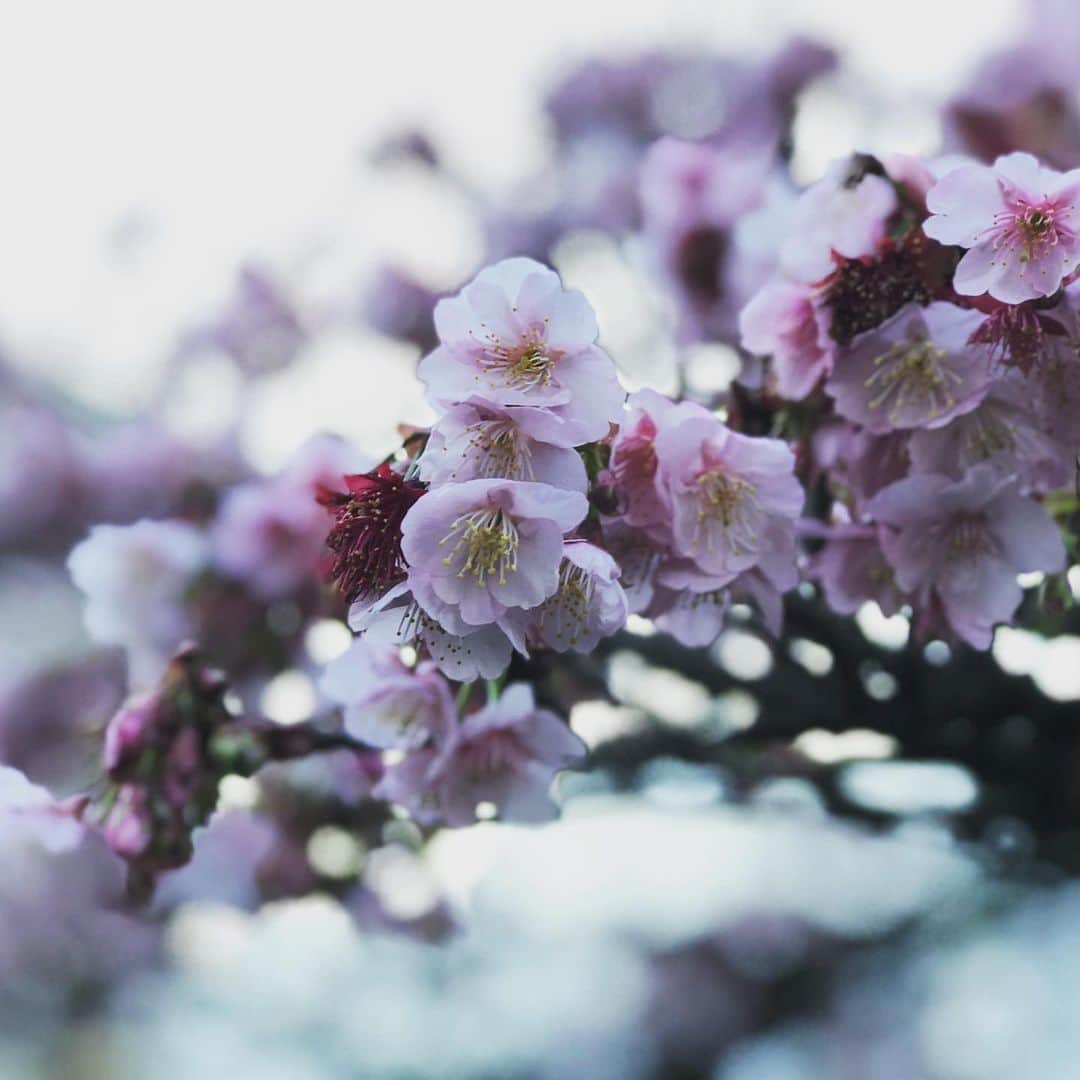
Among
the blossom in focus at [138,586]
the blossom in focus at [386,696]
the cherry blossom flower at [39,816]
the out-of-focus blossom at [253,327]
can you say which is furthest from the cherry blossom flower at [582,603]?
the out-of-focus blossom at [253,327]

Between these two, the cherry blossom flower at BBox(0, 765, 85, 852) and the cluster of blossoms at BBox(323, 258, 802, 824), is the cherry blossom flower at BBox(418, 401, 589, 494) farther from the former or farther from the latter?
the cherry blossom flower at BBox(0, 765, 85, 852)

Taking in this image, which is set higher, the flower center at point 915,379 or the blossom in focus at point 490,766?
the flower center at point 915,379

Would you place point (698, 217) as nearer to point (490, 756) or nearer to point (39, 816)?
point (490, 756)

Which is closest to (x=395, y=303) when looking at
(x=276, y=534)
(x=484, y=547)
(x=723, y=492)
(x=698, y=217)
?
(x=698, y=217)

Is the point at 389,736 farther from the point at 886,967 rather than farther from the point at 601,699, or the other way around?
the point at 886,967

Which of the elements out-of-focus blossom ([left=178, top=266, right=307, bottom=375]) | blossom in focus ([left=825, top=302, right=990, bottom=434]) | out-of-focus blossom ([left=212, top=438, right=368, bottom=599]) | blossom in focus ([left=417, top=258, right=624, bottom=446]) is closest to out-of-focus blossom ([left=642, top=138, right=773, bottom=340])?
out-of-focus blossom ([left=212, top=438, right=368, bottom=599])

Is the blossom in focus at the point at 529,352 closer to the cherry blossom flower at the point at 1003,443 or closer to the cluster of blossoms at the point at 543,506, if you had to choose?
the cluster of blossoms at the point at 543,506
